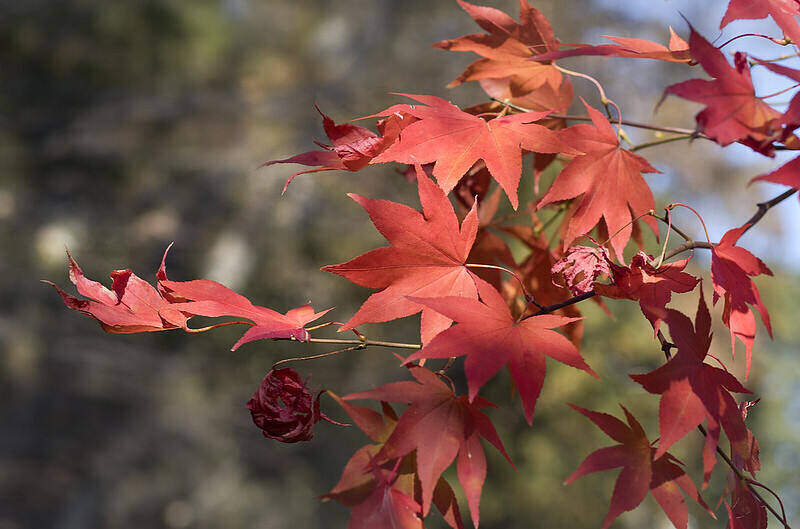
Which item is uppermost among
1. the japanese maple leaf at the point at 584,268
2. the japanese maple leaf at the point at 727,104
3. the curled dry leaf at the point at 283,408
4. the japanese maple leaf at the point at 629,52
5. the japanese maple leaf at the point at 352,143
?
the japanese maple leaf at the point at 727,104

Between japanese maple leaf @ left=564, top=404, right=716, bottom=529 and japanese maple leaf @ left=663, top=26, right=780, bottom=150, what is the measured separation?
0.52 ft

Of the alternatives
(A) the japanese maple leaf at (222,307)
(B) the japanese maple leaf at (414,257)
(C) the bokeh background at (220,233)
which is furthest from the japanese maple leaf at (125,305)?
(C) the bokeh background at (220,233)

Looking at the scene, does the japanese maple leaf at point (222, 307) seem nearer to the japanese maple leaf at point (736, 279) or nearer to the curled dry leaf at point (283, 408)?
the curled dry leaf at point (283, 408)

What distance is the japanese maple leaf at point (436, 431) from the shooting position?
0.33 m

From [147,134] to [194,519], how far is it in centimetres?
175

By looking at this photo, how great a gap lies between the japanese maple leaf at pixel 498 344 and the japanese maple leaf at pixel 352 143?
12 cm

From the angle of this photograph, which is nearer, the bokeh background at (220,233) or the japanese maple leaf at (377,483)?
the japanese maple leaf at (377,483)

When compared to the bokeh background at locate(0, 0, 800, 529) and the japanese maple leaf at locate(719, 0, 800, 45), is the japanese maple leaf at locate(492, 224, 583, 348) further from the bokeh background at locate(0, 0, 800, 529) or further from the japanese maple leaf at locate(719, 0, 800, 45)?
the bokeh background at locate(0, 0, 800, 529)

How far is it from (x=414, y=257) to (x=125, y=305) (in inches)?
7.2

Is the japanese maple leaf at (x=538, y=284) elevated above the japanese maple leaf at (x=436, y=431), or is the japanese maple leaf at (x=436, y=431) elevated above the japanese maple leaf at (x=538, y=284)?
the japanese maple leaf at (x=436, y=431)

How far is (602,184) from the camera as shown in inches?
16.5

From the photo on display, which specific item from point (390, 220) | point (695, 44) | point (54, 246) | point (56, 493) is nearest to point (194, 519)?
point (56, 493)

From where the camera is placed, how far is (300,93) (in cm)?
286

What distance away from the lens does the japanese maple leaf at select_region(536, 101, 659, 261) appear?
16.0 inches
